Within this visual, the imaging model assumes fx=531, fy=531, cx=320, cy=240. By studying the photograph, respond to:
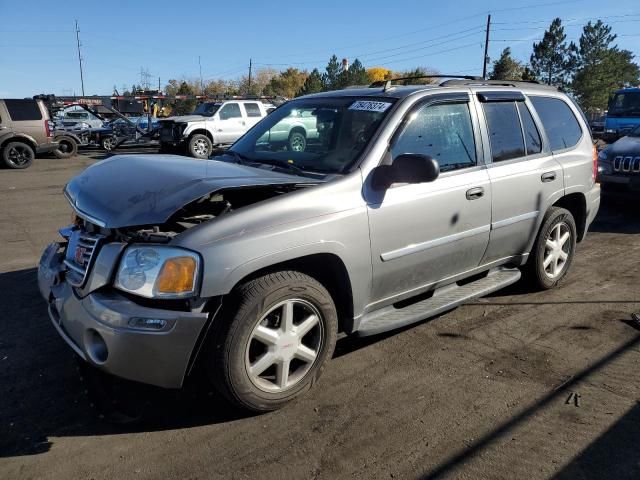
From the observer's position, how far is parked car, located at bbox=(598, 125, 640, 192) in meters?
8.25

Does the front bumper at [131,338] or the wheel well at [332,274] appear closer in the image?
the front bumper at [131,338]

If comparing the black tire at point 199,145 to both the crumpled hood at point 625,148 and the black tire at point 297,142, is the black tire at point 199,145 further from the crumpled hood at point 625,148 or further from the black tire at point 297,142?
the black tire at point 297,142

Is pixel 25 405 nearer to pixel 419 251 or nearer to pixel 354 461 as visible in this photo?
pixel 354 461

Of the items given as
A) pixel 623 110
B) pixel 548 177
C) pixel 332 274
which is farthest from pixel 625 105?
pixel 332 274

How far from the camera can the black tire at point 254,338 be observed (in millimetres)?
2766

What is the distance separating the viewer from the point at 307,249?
9.81ft

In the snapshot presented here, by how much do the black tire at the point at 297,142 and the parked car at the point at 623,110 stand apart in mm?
16836

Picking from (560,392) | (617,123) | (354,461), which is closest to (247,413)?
(354,461)

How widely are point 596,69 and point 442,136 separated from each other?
56.4 meters

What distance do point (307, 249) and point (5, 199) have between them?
9454 mm

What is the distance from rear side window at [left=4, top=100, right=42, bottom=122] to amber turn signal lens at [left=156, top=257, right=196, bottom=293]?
1569 centimetres

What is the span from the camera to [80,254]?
3041 millimetres

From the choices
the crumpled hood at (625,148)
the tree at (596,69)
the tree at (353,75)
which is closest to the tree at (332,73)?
the tree at (353,75)

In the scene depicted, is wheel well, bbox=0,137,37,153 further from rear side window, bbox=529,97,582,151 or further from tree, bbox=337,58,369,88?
tree, bbox=337,58,369,88
